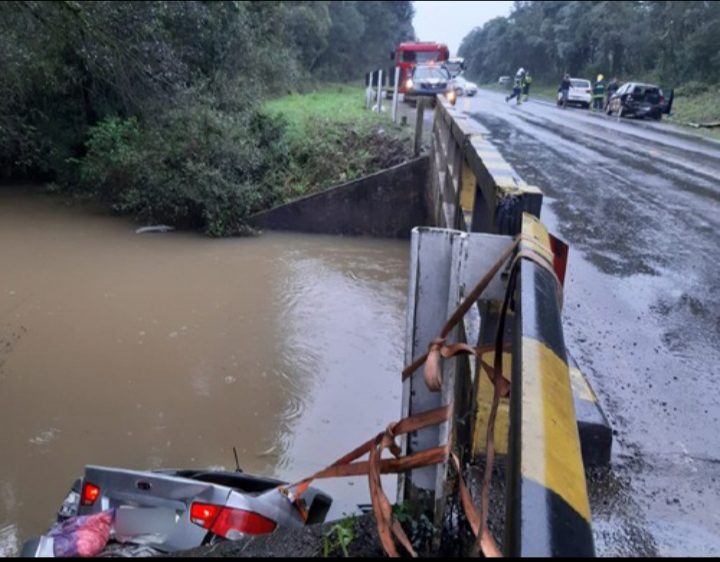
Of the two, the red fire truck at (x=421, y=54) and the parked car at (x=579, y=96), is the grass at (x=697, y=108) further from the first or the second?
the red fire truck at (x=421, y=54)

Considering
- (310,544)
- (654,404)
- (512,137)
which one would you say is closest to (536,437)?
(310,544)

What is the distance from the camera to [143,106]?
46.5 feet

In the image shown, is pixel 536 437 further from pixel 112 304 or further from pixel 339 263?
pixel 339 263

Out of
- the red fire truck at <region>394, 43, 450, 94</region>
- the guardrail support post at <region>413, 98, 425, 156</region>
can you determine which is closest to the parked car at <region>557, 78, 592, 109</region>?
the red fire truck at <region>394, 43, 450, 94</region>

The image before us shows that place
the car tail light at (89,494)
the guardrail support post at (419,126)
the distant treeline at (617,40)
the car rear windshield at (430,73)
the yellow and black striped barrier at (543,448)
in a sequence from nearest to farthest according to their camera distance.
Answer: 1. the yellow and black striped barrier at (543,448)
2. the car tail light at (89,494)
3. the guardrail support post at (419,126)
4. the car rear windshield at (430,73)
5. the distant treeline at (617,40)

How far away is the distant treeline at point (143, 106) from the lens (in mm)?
11727

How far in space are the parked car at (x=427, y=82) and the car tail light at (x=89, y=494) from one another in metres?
25.9

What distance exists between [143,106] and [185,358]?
8323 mm

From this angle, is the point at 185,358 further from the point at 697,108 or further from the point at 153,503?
the point at 697,108

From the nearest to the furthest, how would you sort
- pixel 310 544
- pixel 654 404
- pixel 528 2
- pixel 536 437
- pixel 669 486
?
1. pixel 536 437
2. pixel 310 544
3. pixel 669 486
4. pixel 654 404
5. pixel 528 2

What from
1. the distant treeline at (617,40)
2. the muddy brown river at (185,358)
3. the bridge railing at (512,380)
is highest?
the distant treeline at (617,40)

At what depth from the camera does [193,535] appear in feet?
9.93

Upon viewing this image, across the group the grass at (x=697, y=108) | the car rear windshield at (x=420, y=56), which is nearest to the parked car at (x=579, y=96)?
the grass at (x=697, y=108)

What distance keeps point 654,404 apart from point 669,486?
2.91 feet
